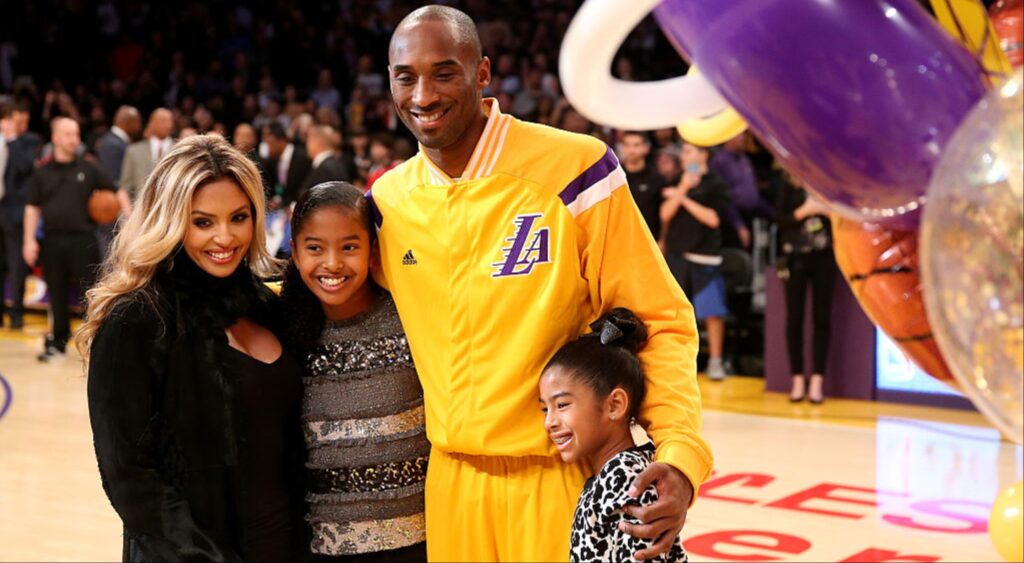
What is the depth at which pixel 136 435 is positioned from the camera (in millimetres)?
2445

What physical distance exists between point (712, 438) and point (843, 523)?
161 cm

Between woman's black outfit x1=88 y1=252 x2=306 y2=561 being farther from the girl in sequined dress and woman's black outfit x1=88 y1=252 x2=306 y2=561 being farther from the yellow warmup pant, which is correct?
the yellow warmup pant

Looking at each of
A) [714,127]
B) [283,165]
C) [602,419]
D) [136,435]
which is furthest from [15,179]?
[714,127]

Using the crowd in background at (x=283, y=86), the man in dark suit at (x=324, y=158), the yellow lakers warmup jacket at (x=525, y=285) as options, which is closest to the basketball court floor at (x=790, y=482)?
the crowd in background at (x=283, y=86)

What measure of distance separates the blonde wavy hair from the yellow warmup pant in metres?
0.66

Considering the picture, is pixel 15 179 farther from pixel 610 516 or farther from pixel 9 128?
pixel 610 516

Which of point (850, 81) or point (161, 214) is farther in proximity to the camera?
point (161, 214)

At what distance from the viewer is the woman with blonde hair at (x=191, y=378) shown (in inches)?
96.4

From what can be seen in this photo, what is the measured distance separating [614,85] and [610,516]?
3.27ft

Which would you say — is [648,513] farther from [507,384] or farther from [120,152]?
[120,152]

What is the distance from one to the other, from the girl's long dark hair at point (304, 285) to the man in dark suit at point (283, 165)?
24.2 ft

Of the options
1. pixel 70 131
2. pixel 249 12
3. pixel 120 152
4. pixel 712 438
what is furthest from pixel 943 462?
pixel 249 12

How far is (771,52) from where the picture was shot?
5.05 feet

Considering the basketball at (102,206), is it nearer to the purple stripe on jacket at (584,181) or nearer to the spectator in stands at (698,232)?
the spectator in stands at (698,232)
